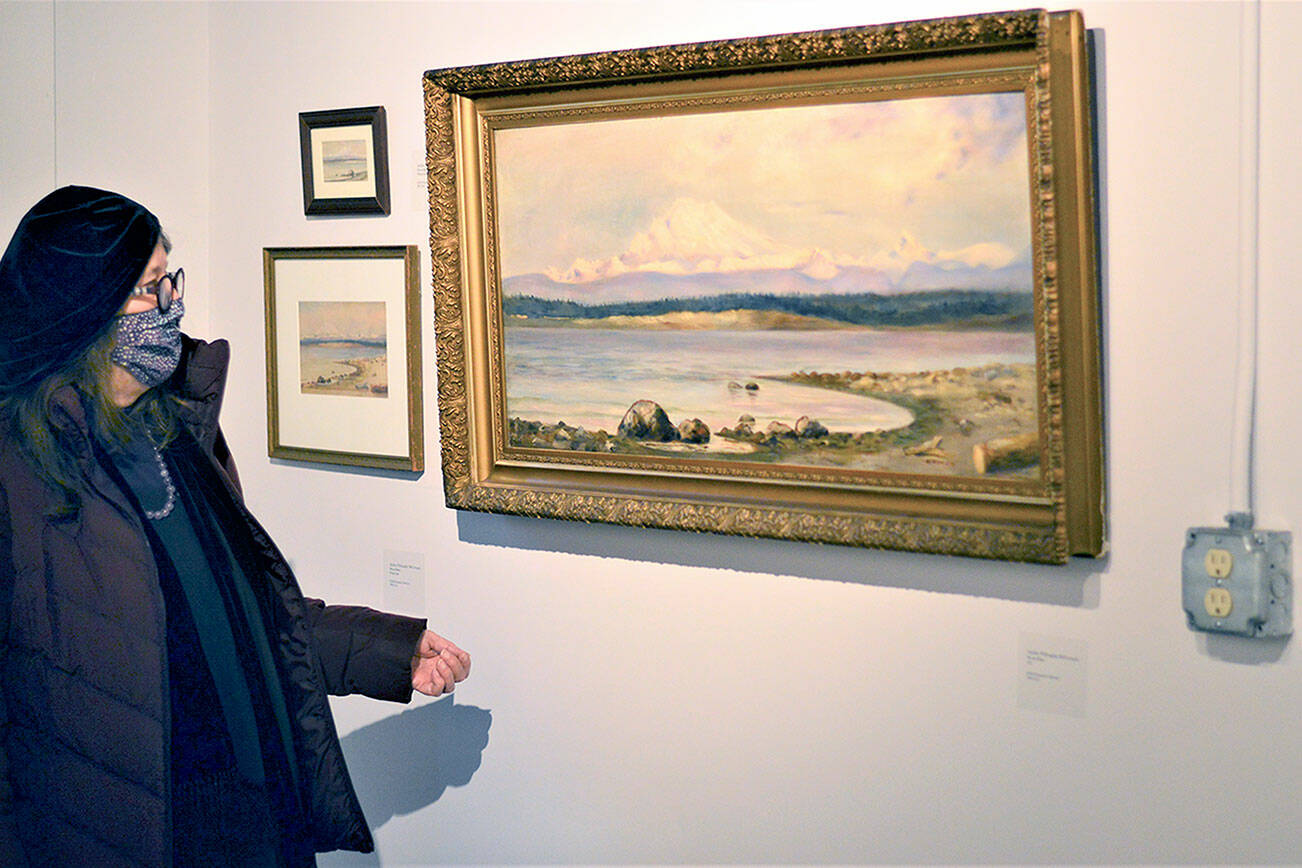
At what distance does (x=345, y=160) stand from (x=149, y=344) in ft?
2.07

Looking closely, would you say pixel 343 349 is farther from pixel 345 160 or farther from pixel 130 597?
pixel 130 597

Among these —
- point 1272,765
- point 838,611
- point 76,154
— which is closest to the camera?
point 1272,765

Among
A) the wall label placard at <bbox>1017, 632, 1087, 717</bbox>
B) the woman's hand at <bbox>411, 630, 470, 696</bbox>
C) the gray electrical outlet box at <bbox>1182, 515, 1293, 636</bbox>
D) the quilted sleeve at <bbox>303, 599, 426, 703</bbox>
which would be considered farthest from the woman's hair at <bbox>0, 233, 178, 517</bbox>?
the gray electrical outlet box at <bbox>1182, 515, 1293, 636</bbox>

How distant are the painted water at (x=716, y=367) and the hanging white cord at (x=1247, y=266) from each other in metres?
0.26

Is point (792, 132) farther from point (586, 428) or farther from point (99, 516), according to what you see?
point (99, 516)

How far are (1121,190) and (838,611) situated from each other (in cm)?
74

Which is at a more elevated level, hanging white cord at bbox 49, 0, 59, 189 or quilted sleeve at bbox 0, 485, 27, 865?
hanging white cord at bbox 49, 0, 59, 189

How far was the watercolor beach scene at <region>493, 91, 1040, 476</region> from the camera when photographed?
1.62 m

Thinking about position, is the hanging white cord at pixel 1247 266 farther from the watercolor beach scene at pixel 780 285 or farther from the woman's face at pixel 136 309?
the woman's face at pixel 136 309

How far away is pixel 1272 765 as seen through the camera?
5.01 ft

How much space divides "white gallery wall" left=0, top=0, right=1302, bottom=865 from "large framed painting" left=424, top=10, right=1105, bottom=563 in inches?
3.5

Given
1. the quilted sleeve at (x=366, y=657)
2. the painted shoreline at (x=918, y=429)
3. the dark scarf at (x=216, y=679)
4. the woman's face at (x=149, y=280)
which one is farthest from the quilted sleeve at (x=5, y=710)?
the painted shoreline at (x=918, y=429)

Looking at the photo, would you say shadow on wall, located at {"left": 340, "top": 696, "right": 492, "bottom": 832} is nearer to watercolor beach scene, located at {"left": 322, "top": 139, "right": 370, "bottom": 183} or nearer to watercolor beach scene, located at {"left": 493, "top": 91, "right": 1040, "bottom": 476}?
watercolor beach scene, located at {"left": 493, "top": 91, "right": 1040, "bottom": 476}

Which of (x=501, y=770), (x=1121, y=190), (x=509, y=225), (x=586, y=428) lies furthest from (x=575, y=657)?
(x=1121, y=190)
